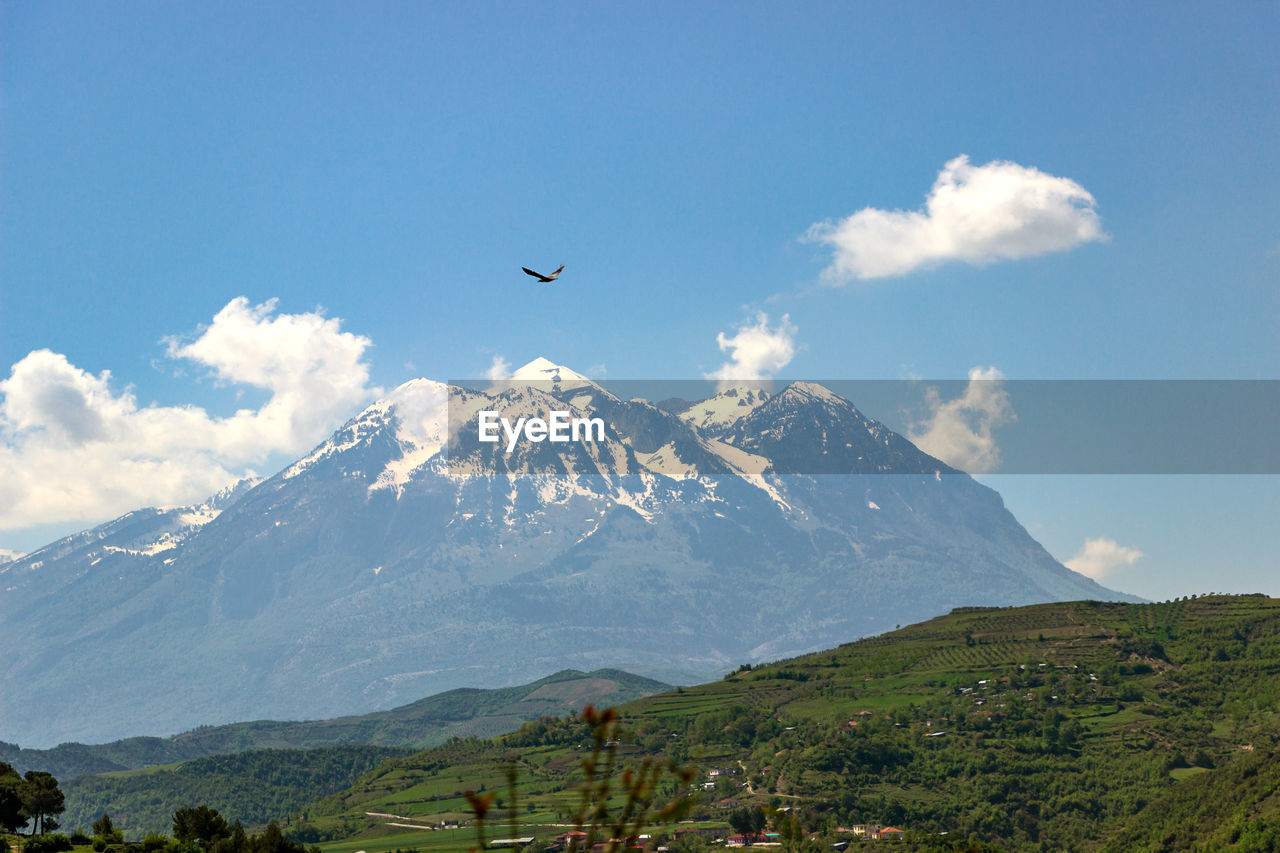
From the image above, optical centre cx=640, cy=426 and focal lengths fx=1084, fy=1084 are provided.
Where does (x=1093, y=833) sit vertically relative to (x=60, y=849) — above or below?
below

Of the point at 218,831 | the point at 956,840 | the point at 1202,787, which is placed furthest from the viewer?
the point at 1202,787

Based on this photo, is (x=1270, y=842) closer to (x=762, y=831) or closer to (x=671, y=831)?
(x=762, y=831)

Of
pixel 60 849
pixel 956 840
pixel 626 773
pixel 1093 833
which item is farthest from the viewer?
pixel 1093 833

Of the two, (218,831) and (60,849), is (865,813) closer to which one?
(218,831)

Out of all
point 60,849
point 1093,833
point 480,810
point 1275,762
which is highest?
point 480,810

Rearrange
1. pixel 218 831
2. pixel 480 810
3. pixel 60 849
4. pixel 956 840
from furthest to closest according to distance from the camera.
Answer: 1. pixel 956 840
2. pixel 218 831
3. pixel 60 849
4. pixel 480 810

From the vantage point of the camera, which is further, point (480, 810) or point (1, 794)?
point (1, 794)

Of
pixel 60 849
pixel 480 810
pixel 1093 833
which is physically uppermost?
pixel 480 810

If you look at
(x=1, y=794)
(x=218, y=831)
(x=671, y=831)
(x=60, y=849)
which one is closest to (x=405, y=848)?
(x=671, y=831)

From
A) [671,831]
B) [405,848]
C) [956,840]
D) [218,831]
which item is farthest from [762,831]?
[218,831]
